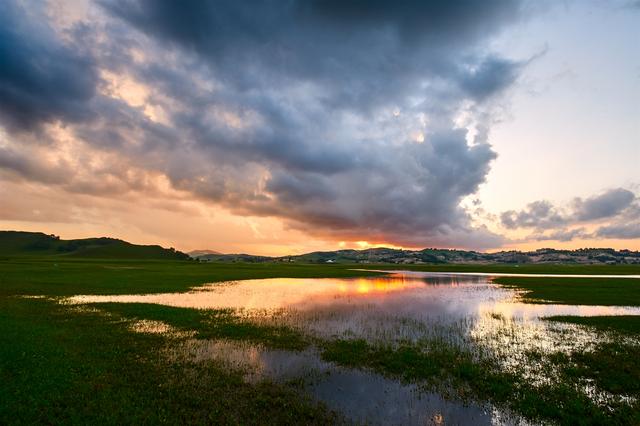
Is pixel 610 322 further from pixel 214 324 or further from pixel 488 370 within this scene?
pixel 214 324

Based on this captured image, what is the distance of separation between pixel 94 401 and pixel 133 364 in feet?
17.6

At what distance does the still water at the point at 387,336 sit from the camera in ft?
52.9

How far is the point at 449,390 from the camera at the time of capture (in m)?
18.1

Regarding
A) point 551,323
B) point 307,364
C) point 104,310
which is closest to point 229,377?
point 307,364

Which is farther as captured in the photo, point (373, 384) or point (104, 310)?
point (104, 310)

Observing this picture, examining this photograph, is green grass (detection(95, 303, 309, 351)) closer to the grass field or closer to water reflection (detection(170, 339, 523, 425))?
the grass field

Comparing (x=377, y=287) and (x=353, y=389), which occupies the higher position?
(x=353, y=389)

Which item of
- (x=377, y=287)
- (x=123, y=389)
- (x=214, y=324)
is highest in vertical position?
(x=123, y=389)

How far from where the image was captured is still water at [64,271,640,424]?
1611 cm

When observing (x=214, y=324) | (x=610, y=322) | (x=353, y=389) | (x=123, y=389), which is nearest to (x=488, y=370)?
(x=353, y=389)

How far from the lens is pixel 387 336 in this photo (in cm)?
2952

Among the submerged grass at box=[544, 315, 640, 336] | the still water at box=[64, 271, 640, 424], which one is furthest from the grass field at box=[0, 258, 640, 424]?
the still water at box=[64, 271, 640, 424]

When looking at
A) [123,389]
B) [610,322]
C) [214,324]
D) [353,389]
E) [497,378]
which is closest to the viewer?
[123,389]

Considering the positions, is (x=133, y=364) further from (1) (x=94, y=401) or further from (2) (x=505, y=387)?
(2) (x=505, y=387)
